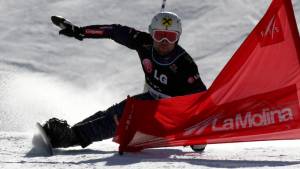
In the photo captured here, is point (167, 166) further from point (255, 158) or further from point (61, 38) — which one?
point (61, 38)

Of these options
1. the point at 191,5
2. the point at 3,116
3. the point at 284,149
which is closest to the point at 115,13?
the point at 191,5

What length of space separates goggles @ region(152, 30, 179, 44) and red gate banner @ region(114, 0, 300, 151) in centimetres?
89

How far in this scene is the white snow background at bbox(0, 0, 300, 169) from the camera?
4.64 meters

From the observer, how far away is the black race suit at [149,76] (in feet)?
17.5

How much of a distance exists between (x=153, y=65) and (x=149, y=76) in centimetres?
11

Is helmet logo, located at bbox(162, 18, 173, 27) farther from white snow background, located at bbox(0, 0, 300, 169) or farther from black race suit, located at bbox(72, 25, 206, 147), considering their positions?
white snow background, located at bbox(0, 0, 300, 169)

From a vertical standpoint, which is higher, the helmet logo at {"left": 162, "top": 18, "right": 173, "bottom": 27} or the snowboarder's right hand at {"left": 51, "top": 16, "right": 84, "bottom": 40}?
the snowboarder's right hand at {"left": 51, "top": 16, "right": 84, "bottom": 40}

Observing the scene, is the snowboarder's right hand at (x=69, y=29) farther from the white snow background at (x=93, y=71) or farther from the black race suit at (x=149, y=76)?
the white snow background at (x=93, y=71)

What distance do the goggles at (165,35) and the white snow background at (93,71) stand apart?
92 cm

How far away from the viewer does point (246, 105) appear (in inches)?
195

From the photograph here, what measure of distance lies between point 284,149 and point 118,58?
5.35 metres

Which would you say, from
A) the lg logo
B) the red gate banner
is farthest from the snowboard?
the lg logo

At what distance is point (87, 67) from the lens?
32.0 ft

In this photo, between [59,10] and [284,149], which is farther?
[59,10]
